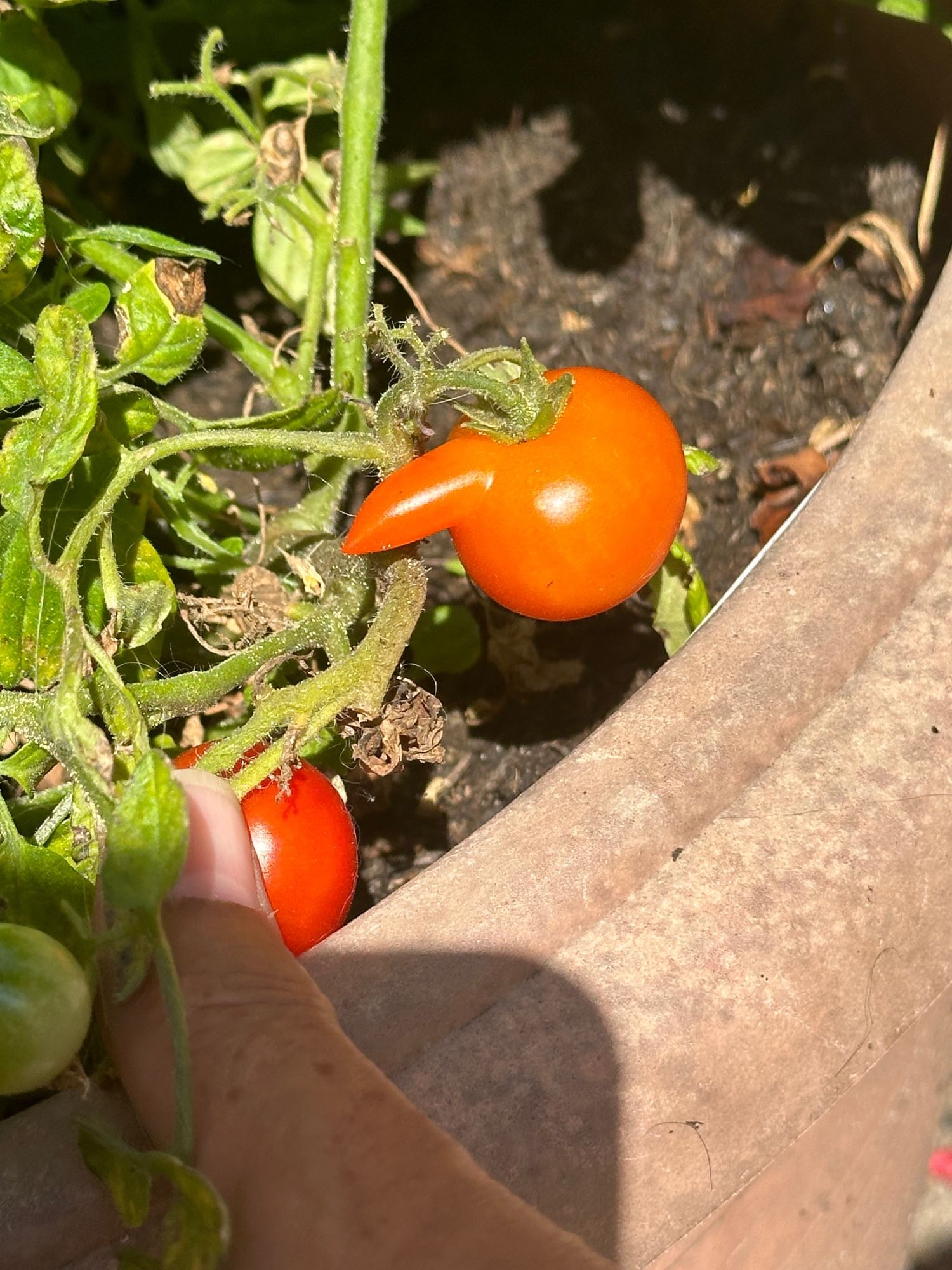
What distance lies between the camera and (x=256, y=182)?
3.07 feet

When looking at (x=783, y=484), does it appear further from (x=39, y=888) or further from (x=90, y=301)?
(x=39, y=888)

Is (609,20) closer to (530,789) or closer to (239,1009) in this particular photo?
(530,789)

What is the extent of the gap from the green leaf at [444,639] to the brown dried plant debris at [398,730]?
222mm

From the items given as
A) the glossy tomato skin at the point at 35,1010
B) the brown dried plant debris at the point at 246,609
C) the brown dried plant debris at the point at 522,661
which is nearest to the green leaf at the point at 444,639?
the brown dried plant debris at the point at 522,661

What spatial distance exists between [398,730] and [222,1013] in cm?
27

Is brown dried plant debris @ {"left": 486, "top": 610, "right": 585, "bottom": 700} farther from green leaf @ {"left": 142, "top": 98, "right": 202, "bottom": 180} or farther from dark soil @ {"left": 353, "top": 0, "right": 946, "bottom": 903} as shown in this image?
green leaf @ {"left": 142, "top": 98, "right": 202, "bottom": 180}

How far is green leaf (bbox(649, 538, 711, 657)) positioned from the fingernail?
1.30 ft

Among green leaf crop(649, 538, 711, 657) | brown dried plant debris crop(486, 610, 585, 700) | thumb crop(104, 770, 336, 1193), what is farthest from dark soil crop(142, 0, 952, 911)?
thumb crop(104, 770, 336, 1193)

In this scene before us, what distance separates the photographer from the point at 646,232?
1.28m

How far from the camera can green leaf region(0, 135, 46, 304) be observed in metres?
0.66

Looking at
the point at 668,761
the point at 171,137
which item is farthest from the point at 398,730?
the point at 171,137

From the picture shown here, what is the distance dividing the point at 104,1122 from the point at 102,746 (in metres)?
0.17

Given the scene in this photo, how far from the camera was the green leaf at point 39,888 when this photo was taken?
61 centimetres

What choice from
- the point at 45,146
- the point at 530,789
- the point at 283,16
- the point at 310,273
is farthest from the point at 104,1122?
the point at 283,16
